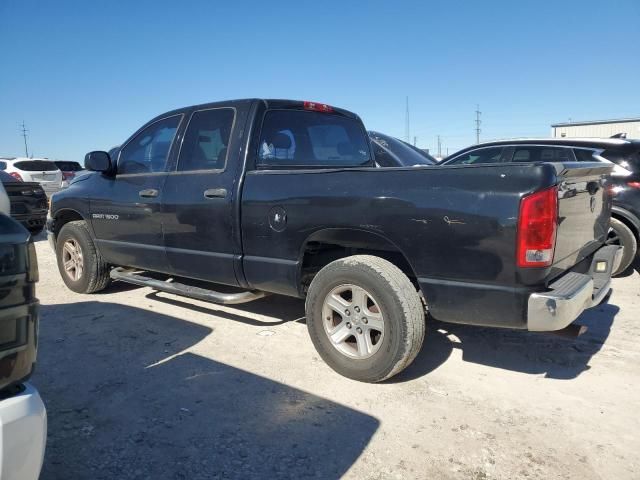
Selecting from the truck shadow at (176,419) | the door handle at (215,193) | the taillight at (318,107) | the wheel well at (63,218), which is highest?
the taillight at (318,107)

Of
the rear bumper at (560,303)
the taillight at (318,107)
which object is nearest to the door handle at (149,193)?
the taillight at (318,107)

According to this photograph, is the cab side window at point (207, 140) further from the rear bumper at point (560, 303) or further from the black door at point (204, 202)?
the rear bumper at point (560, 303)

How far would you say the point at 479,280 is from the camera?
2707 mm

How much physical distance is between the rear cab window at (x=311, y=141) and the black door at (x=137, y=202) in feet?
3.44

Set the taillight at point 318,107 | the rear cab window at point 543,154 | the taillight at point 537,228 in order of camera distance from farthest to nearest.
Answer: the rear cab window at point 543,154 → the taillight at point 318,107 → the taillight at point 537,228

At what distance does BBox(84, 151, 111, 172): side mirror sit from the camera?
15.3ft

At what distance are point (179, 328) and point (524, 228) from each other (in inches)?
120

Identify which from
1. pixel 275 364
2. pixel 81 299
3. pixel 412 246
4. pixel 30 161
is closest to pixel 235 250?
pixel 275 364

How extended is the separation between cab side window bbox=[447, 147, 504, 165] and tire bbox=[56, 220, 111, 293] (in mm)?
4851

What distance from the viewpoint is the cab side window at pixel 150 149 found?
4.48m

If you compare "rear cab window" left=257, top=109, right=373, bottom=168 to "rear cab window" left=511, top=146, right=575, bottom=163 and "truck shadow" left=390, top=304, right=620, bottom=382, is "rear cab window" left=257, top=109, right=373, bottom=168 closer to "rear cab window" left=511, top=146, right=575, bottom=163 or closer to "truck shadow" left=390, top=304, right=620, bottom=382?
"truck shadow" left=390, top=304, right=620, bottom=382

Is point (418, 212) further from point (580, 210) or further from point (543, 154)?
point (543, 154)

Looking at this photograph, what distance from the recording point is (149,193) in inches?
172

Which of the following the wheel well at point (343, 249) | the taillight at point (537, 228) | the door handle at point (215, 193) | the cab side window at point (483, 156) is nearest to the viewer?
the taillight at point (537, 228)
